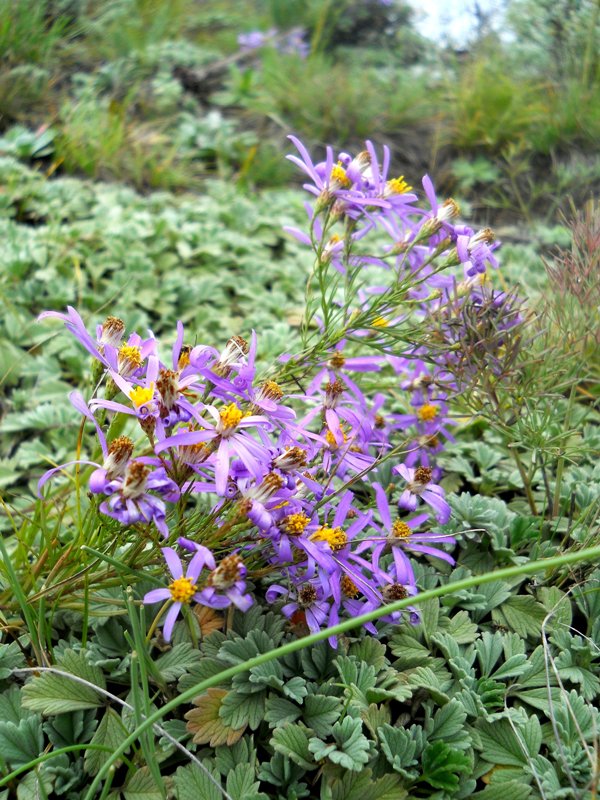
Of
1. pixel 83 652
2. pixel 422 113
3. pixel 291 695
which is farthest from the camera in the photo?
pixel 422 113

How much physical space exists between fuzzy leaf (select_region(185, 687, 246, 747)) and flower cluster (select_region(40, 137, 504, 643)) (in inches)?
7.6

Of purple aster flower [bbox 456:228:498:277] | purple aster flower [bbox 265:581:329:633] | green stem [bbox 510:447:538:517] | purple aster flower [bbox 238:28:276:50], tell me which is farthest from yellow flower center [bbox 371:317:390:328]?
purple aster flower [bbox 238:28:276:50]

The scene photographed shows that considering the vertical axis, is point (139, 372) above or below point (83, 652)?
above

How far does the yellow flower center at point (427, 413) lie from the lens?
6.18 feet

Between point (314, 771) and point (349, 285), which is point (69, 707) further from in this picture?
point (349, 285)

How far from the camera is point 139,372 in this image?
4.80ft

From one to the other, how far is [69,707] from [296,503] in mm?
566

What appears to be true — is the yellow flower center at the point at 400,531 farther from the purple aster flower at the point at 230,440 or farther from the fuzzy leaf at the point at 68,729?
the fuzzy leaf at the point at 68,729

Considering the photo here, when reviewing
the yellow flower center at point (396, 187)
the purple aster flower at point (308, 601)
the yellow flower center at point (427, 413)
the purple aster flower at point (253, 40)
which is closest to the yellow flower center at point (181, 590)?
the purple aster flower at point (308, 601)

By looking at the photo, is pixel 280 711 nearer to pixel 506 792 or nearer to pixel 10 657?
pixel 506 792

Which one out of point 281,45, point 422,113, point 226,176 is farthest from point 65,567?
point 281,45

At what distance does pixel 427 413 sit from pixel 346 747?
0.86 metres

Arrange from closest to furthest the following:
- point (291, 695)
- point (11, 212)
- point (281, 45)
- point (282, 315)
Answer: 1. point (291, 695)
2. point (282, 315)
3. point (11, 212)
4. point (281, 45)

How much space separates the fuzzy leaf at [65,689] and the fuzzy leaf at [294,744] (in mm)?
357
